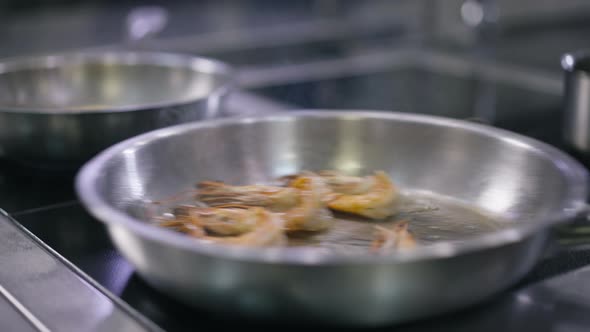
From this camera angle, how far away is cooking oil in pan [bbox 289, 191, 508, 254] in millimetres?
866

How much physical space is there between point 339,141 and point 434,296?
1.48 ft

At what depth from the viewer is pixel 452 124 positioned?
1.05 meters

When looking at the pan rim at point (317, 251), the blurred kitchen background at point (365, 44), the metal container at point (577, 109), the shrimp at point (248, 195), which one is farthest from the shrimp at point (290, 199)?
the blurred kitchen background at point (365, 44)

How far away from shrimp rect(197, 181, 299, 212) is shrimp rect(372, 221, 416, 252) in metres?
0.11

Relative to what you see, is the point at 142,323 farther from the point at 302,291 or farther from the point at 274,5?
the point at 274,5

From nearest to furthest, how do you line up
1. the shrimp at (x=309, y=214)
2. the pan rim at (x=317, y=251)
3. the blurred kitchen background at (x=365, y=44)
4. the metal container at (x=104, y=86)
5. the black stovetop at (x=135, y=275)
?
the pan rim at (x=317, y=251), the black stovetop at (x=135, y=275), the shrimp at (x=309, y=214), the metal container at (x=104, y=86), the blurred kitchen background at (x=365, y=44)

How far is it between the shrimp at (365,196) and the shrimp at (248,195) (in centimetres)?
5

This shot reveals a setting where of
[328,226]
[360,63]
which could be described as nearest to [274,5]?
[360,63]

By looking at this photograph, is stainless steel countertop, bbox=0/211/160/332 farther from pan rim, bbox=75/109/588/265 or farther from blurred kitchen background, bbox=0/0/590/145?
blurred kitchen background, bbox=0/0/590/145

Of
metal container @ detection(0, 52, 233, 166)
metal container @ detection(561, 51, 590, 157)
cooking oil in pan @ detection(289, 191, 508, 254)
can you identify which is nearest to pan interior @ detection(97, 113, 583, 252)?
cooking oil in pan @ detection(289, 191, 508, 254)

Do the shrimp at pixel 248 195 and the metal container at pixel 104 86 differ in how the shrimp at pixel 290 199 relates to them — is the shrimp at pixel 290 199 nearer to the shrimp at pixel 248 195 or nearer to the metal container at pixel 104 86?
the shrimp at pixel 248 195

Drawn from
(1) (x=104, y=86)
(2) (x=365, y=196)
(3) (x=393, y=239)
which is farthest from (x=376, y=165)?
(1) (x=104, y=86)

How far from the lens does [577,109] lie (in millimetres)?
1205

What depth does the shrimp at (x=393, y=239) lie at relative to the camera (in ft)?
2.56
